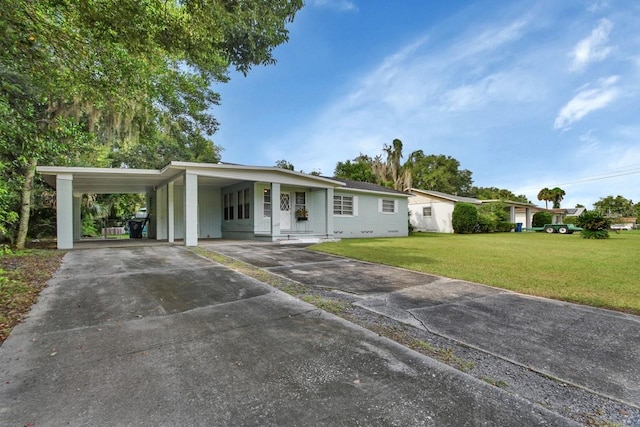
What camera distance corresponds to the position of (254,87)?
17203 mm

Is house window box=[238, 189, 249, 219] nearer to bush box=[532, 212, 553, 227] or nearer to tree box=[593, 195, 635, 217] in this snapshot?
bush box=[532, 212, 553, 227]

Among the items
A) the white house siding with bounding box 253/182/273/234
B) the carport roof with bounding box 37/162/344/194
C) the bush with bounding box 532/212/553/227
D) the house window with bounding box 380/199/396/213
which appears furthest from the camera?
the bush with bounding box 532/212/553/227

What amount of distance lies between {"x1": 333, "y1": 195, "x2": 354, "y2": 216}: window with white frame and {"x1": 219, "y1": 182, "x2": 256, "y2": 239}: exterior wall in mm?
4792

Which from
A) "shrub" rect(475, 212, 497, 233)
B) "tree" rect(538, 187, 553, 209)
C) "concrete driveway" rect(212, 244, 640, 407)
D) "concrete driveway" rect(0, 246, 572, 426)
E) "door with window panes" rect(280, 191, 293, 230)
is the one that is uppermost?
"tree" rect(538, 187, 553, 209)

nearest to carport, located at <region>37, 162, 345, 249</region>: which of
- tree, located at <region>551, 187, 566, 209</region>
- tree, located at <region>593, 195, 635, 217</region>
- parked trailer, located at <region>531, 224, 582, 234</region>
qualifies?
parked trailer, located at <region>531, 224, 582, 234</region>

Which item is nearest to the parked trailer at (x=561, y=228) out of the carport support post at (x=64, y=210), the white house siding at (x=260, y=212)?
the white house siding at (x=260, y=212)

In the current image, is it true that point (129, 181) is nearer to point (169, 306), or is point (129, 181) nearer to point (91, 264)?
point (91, 264)

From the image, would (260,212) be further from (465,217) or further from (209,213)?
(465,217)

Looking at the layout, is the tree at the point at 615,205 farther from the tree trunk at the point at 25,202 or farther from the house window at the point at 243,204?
the tree trunk at the point at 25,202

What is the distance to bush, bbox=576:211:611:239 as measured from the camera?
16047 millimetres

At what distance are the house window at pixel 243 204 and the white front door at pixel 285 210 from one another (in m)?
1.68

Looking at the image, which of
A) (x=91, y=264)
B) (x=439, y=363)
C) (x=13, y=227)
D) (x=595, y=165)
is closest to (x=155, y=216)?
(x=13, y=227)

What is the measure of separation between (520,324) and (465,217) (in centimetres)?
1996

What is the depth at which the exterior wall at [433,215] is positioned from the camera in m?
23.6
